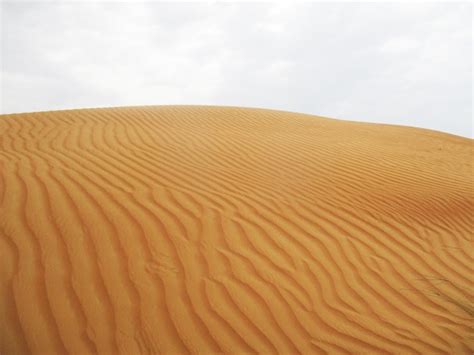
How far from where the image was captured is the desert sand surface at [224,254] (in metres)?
2.22

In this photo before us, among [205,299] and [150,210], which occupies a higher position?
[150,210]

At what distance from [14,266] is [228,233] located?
175cm

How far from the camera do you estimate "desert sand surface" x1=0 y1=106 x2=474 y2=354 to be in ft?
7.30

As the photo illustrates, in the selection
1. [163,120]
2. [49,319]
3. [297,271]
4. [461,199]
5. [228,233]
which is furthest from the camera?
[163,120]

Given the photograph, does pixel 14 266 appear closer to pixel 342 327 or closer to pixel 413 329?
pixel 342 327

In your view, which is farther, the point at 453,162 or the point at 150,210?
the point at 453,162

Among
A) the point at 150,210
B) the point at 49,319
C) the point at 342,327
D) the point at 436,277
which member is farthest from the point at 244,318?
the point at 436,277

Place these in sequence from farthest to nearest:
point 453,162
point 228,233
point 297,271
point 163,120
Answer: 1. point 163,120
2. point 453,162
3. point 228,233
4. point 297,271

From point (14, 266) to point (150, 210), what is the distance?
4.22 feet

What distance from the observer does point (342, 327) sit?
7.95ft

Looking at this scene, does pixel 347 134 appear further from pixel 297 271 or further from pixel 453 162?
pixel 297 271

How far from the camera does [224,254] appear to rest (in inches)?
118

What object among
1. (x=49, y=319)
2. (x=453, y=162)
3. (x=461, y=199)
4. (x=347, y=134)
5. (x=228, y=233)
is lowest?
(x=49, y=319)

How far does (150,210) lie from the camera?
11.5ft
